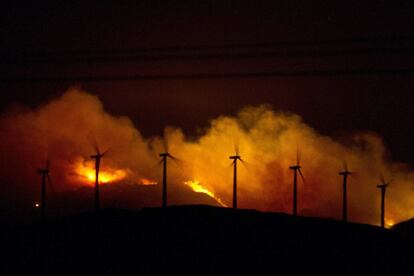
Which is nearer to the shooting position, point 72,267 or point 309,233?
point 72,267

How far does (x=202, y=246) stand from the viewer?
41.1 m

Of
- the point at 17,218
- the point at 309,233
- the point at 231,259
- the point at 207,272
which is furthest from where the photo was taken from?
the point at 17,218

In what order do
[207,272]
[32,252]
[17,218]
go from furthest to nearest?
[17,218]
[32,252]
[207,272]

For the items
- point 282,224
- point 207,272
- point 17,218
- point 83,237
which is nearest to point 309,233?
point 282,224

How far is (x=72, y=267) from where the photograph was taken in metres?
37.5

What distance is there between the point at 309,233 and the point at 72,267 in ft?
62.6

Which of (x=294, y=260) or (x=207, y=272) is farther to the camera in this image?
(x=294, y=260)

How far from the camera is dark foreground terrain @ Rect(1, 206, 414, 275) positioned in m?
37.5

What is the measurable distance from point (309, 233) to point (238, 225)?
5.74 metres

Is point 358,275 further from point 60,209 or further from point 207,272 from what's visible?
point 60,209

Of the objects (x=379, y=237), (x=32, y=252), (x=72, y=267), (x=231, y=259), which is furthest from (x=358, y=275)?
(x=32, y=252)

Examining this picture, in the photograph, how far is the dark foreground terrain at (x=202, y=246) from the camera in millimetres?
37469

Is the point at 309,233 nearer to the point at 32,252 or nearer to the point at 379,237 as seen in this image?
the point at 379,237

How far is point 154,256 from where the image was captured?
38.9m
